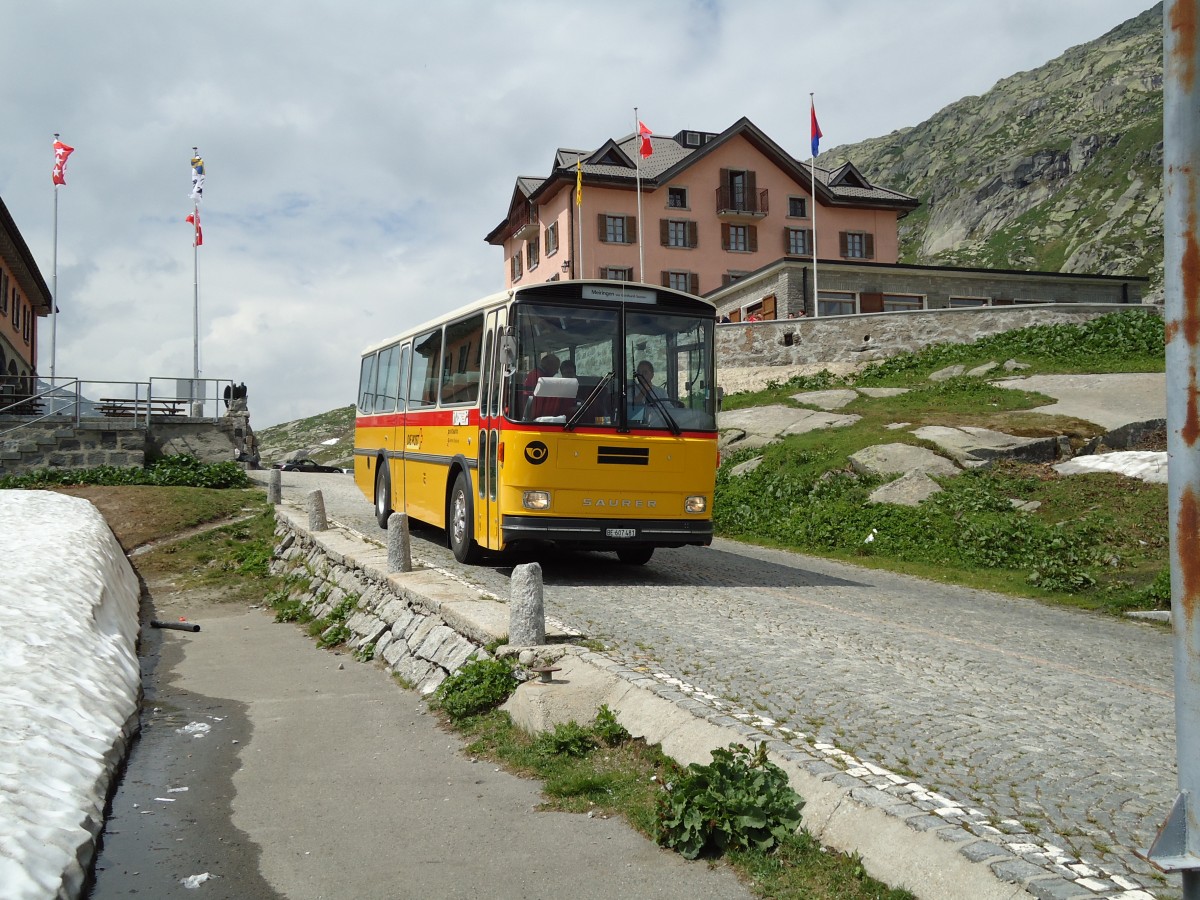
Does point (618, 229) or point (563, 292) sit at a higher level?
point (618, 229)

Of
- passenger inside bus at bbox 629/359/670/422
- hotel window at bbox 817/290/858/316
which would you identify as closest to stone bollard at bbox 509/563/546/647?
passenger inside bus at bbox 629/359/670/422

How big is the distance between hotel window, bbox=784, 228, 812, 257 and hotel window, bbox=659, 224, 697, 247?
5434 millimetres

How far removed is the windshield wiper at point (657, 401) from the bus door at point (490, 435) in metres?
1.55

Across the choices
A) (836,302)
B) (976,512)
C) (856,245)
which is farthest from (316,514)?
(856,245)

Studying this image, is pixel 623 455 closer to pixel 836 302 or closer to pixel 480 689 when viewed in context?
pixel 480 689

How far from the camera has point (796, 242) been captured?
5369 cm

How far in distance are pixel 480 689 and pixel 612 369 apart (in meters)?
4.87

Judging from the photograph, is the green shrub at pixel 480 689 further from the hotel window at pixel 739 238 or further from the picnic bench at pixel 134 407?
the hotel window at pixel 739 238

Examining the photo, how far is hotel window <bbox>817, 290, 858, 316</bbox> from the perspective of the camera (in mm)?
37719

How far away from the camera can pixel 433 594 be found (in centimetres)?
977

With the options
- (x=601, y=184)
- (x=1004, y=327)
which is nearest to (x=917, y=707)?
(x=1004, y=327)

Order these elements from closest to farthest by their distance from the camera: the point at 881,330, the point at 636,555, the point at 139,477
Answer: the point at 636,555
the point at 139,477
the point at 881,330

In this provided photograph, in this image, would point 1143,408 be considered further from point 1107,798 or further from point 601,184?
point 601,184

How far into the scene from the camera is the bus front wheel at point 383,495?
17.0 m
